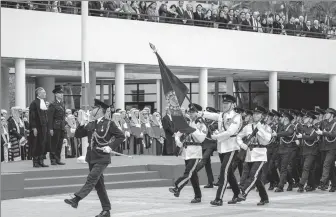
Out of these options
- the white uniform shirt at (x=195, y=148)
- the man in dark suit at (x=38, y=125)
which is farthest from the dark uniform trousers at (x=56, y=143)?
the white uniform shirt at (x=195, y=148)

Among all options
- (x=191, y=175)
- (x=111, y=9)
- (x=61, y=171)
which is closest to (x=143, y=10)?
(x=111, y=9)

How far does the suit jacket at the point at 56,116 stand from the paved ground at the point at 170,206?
2.39 m

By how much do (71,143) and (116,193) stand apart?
8306mm

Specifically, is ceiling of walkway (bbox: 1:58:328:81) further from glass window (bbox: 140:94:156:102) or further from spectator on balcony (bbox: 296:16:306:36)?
glass window (bbox: 140:94:156:102)

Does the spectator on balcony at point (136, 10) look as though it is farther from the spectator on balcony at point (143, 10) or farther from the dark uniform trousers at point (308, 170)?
the dark uniform trousers at point (308, 170)

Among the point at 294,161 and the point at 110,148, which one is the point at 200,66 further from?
the point at 110,148

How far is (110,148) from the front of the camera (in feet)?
40.6

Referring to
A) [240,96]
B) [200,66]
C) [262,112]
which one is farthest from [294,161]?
[240,96]

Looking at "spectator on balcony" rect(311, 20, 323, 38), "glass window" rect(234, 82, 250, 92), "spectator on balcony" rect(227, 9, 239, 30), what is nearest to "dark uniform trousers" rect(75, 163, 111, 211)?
"spectator on balcony" rect(227, 9, 239, 30)

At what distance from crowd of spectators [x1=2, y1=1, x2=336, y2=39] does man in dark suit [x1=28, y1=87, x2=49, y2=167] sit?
8113mm

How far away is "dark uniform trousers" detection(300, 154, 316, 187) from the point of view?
18.1m

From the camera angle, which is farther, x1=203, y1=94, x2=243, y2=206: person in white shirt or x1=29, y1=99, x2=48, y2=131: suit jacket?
x1=29, y1=99, x2=48, y2=131: suit jacket

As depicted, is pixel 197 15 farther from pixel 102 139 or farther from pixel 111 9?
pixel 102 139

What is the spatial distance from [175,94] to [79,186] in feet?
14.7
